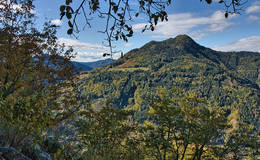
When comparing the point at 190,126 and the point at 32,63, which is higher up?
the point at 32,63

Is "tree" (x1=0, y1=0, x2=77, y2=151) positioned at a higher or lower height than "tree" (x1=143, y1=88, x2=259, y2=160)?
higher

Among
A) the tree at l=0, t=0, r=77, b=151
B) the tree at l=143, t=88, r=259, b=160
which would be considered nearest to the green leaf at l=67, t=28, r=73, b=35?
the tree at l=0, t=0, r=77, b=151

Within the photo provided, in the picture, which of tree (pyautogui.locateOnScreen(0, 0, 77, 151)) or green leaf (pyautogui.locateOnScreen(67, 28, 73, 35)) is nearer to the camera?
green leaf (pyautogui.locateOnScreen(67, 28, 73, 35))

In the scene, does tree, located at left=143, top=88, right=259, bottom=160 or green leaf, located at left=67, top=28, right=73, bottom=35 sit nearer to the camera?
green leaf, located at left=67, top=28, right=73, bottom=35

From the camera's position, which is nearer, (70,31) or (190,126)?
(70,31)

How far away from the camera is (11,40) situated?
498 inches

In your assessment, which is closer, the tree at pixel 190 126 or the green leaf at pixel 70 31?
the green leaf at pixel 70 31

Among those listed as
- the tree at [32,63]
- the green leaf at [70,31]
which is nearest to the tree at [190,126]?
the tree at [32,63]

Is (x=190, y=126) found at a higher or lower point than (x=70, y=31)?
lower

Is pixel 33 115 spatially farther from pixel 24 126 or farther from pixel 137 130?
pixel 137 130

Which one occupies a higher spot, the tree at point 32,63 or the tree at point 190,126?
the tree at point 32,63

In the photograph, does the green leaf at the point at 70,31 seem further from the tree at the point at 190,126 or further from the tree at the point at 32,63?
the tree at the point at 190,126

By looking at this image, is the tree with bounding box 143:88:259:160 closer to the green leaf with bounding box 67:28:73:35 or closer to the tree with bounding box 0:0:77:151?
the tree with bounding box 0:0:77:151

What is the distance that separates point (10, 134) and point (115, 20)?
334cm
